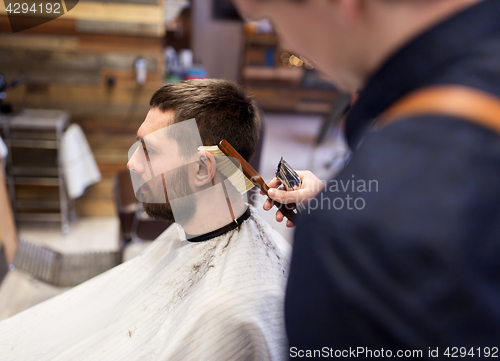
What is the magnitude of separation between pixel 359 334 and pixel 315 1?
0.35 m

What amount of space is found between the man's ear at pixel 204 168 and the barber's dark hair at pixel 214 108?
35 mm

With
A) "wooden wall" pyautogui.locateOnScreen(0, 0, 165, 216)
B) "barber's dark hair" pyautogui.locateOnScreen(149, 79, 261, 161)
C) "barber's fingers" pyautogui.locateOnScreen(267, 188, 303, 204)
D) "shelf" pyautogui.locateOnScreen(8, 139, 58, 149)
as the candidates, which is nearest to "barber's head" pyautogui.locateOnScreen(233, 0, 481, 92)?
"barber's fingers" pyautogui.locateOnScreen(267, 188, 303, 204)

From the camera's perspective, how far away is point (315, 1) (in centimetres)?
43

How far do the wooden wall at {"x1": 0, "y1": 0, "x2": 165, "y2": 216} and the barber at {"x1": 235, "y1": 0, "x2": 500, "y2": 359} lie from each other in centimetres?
269

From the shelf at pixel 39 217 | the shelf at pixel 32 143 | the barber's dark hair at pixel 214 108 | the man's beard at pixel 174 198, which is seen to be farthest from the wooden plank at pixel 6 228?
the barber's dark hair at pixel 214 108

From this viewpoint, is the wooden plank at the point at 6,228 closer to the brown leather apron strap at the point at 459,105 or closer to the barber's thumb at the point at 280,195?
the barber's thumb at the point at 280,195

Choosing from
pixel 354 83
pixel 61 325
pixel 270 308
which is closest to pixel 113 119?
pixel 61 325

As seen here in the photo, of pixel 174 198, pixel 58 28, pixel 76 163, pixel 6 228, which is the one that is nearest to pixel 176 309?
pixel 174 198

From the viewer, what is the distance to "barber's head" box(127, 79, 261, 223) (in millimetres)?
994

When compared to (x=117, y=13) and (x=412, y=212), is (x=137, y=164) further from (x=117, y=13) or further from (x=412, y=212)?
(x=117, y=13)

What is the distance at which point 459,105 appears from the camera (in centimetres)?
35

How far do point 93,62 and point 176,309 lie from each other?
7.97ft

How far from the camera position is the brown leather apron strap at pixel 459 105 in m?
0.34

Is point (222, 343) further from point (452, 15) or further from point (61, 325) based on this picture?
point (452, 15)
